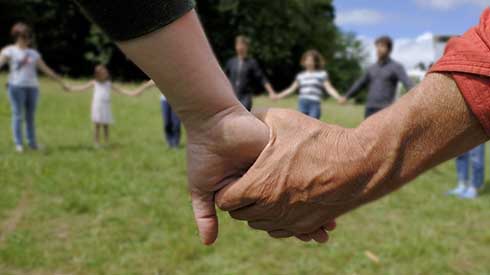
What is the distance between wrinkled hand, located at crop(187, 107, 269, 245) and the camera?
4.81ft

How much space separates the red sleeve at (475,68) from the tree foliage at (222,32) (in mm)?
30603

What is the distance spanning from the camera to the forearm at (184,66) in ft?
4.09

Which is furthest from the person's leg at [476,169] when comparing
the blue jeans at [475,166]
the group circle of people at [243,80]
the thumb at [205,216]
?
the thumb at [205,216]

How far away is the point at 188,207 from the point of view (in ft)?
15.1

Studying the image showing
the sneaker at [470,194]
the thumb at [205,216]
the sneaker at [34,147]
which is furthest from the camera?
the sneaker at [34,147]

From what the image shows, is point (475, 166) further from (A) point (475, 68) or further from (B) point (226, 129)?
(B) point (226, 129)

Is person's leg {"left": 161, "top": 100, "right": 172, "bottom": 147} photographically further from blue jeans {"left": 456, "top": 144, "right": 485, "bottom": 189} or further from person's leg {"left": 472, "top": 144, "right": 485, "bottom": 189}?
person's leg {"left": 472, "top": 144, "right": 485, "bottom": 189}

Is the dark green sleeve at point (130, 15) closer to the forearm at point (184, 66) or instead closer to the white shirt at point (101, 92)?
the forearm at point (184, 66)

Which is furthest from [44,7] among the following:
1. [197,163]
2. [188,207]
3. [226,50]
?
[197,163]

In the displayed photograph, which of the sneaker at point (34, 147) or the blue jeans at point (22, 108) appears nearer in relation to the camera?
the blue jeans at point (22, 108)

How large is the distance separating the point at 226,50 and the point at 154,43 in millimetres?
35892

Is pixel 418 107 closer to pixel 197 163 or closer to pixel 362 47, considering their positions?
pixel 197 163

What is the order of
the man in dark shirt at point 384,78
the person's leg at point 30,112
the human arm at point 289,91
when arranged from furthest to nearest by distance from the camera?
the human arm at point 289,91 < the person's leg at point 30,112 < the man in dark shirt at point 384,78

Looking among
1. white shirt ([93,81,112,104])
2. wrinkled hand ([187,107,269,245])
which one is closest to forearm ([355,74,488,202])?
wrinkled hand ([187,107,269,245])
